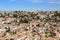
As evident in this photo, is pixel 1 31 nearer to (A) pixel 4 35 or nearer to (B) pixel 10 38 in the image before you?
(A) pixel 4 35

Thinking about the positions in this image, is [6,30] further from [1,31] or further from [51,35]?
[51,35]

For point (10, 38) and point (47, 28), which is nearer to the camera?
point (10, 38)

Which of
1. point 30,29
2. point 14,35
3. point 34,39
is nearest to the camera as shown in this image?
point 34,39

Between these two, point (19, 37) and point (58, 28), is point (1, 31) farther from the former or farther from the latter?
point (58, 28)

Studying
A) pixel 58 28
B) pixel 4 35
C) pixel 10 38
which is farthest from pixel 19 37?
pixel 58 28

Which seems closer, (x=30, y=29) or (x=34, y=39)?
(x=34, y=39)

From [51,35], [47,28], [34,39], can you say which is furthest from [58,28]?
[34,39]

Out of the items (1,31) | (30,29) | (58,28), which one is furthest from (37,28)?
(1,31)

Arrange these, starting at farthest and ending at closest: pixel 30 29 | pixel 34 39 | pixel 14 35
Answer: pixel 30 29 → pixel 14 35 → pixel 34 39
